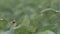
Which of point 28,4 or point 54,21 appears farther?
point 28,4

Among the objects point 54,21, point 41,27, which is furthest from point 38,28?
point 54,21

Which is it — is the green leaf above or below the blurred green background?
below

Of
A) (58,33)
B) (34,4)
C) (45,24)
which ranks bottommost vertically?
(58,33)

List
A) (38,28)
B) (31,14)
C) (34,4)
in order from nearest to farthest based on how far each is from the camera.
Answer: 1. (38,28)
2. (31,14)
3. (34,4)

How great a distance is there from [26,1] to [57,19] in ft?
1.58

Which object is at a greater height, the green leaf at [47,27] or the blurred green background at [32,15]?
the blurred green background at [32,15]

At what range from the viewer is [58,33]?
1.47 m

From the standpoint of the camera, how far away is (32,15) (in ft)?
5.68

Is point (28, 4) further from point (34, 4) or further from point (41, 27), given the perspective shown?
point (41, 27)

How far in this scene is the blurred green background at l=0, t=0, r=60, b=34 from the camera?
4.90 feet

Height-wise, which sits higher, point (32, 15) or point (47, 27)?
point (32, 15)

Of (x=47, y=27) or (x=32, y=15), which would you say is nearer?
(x=47, y=27)

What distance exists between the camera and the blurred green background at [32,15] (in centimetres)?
149

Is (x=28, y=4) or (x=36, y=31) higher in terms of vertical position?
(x=28, y=4)
